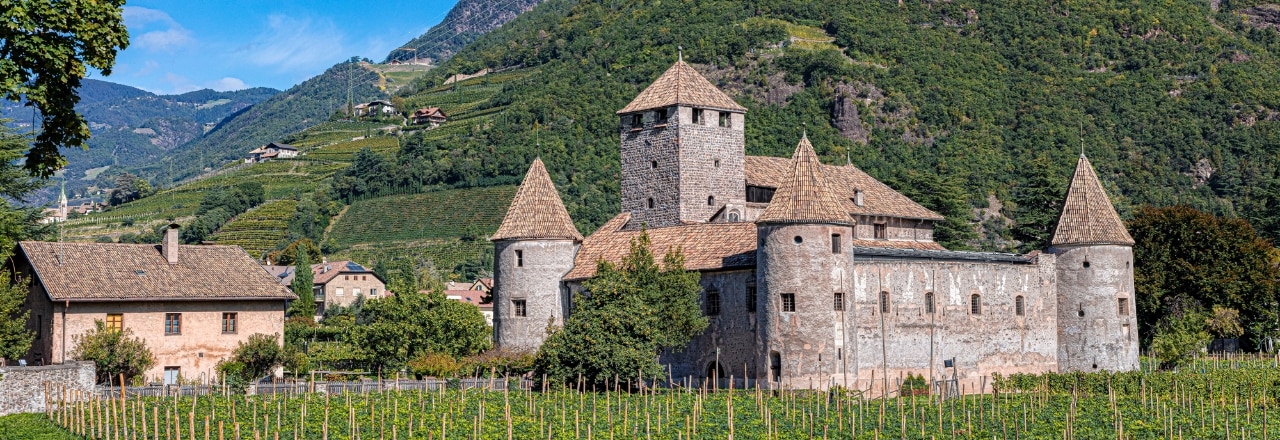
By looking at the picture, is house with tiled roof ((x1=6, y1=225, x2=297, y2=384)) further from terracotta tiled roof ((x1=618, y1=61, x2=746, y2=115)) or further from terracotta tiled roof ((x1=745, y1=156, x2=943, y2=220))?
terracotta tiled roof ((x1=745, y1=156, x2=943, y2=220))

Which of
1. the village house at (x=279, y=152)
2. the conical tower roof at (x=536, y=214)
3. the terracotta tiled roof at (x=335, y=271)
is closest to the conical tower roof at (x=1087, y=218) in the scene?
the conical tower roof at (x=536, y=214)

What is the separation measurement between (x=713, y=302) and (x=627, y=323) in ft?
17.2

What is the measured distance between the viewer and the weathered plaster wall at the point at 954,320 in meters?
51.8

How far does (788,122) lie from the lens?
121812mm

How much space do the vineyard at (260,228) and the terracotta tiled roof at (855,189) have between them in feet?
237

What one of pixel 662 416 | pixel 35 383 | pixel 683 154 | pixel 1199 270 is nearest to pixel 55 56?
pixel 35 383

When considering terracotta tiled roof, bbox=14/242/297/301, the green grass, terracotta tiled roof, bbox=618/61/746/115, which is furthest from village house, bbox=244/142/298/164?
the green grass

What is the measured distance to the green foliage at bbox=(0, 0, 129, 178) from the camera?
22062 mm

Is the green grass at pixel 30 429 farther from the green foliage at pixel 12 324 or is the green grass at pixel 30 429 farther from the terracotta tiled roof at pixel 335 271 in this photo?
the terracotta tiled roof at pixel 335 271

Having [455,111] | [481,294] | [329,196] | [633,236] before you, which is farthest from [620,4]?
[633,236]

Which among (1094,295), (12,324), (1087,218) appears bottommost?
(12,324)

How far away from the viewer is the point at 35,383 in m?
40.1

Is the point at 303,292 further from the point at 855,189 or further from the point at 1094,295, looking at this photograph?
the point at 1094,295

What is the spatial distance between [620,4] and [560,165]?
4533 cm
